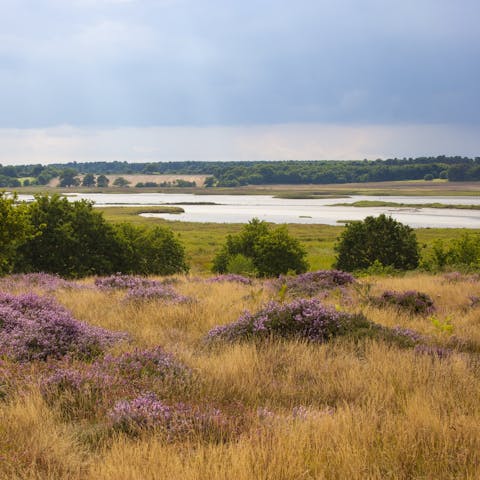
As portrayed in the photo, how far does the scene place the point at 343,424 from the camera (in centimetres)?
497

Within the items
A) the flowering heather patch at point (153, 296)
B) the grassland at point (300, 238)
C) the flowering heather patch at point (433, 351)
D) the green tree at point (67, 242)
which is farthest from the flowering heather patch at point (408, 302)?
the grassland at point (300, 238)

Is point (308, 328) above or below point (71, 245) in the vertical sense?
above

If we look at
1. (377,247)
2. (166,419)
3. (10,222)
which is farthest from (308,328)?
(377,247)

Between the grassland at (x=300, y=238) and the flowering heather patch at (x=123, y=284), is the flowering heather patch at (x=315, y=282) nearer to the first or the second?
the flowering heather patch at (x=123, y=284)

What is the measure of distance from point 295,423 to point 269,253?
34819mm

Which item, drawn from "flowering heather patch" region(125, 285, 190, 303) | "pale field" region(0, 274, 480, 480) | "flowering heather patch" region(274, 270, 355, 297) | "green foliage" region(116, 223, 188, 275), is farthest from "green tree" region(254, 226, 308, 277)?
"pale field" region(0, 274, 480, 480)

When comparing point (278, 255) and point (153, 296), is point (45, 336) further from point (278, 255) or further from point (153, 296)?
point (278, 255)

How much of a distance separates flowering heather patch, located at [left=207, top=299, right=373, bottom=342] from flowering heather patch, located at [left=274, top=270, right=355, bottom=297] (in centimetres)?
541

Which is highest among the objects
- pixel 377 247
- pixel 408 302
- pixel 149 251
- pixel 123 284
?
pixel 408 302

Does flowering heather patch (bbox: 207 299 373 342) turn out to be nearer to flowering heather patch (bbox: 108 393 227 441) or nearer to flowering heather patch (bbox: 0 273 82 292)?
flowering heather patch (bbox: 108 393 227 441)

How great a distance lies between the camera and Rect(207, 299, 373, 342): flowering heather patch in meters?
9.16

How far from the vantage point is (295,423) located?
5.01m

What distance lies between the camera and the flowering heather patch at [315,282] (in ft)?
51.6

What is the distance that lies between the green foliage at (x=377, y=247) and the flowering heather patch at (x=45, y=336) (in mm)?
32496
